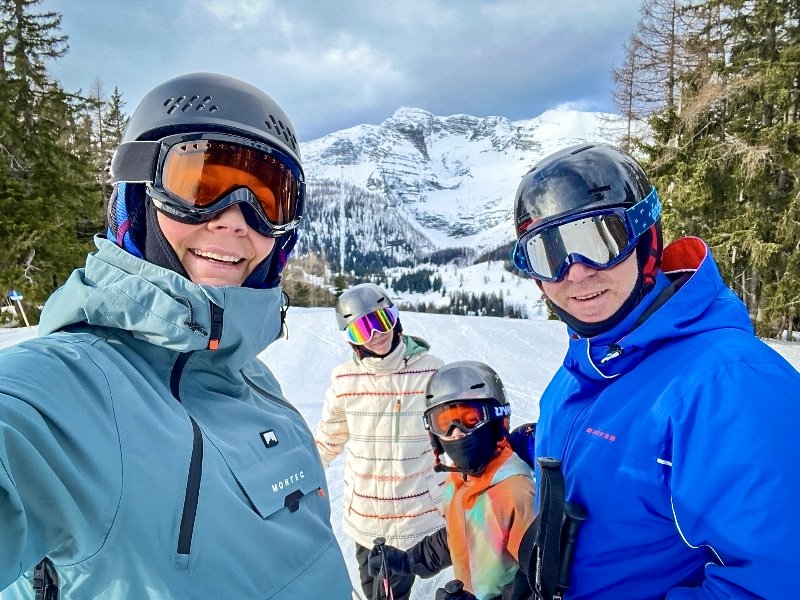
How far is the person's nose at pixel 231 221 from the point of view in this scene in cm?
139

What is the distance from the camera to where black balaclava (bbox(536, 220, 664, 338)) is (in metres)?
1.54

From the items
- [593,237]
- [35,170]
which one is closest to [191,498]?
[593,237]

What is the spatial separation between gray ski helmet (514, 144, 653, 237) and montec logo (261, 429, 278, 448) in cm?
119

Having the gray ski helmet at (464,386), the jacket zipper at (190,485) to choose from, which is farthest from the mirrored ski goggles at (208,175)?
the gray ski helmet at (464,386)

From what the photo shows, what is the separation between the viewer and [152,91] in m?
1.54

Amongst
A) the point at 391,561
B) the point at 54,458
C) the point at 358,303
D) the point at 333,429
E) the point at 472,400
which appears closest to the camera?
the point at 54,458

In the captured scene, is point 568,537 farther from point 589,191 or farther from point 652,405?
point 589,191

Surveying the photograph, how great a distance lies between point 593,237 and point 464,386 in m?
1.30

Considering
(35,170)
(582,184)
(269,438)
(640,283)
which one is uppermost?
(35,170)

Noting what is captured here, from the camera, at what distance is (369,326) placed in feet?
12.2

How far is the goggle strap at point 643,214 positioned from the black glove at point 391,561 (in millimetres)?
2375

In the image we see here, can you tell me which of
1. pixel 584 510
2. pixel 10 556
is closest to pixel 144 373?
pixel 10 556

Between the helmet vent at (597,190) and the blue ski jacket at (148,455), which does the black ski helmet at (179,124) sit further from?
the helmet vent at (597,190)

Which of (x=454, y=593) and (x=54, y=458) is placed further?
(x=454, y=593)
